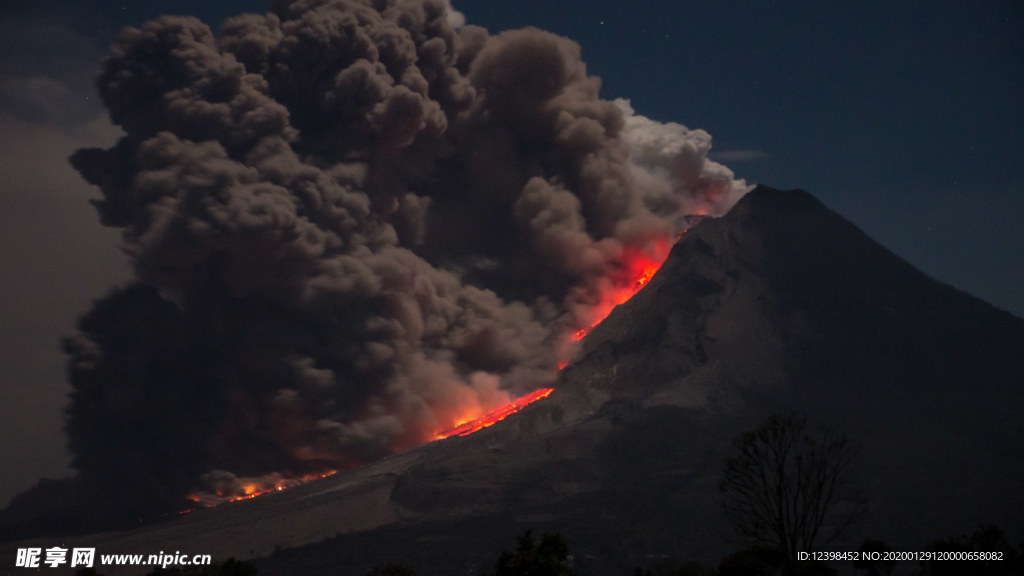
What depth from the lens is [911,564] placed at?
147 ft

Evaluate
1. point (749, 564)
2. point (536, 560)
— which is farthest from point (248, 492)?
point (749, 564)

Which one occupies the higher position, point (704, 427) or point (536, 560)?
point (704, 427)

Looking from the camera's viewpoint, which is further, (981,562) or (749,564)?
(981,562)

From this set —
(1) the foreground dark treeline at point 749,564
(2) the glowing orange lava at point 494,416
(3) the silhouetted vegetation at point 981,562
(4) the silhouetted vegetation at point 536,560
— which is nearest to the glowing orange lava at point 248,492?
(2) the glowing orange lava at point 494,416

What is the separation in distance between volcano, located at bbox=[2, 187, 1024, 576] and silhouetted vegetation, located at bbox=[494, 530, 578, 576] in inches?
925

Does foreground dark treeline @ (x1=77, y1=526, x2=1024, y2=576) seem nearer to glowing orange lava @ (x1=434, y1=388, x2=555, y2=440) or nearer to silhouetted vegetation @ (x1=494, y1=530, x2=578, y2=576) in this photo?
silhouetted vegetation @ (x1=494, y1=530, x2=578, y2=576)

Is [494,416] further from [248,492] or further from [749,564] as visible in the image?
[749,564]

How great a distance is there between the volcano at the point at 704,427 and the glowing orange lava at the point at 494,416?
180cm

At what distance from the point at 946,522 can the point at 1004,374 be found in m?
24.7

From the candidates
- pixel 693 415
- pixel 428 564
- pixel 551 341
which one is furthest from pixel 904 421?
pixel 428 564

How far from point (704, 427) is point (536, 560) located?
4159cm

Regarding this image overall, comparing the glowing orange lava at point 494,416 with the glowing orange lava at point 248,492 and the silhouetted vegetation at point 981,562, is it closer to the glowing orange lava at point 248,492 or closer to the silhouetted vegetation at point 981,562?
the glowing orange lava at point 248,492

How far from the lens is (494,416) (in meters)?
66.6

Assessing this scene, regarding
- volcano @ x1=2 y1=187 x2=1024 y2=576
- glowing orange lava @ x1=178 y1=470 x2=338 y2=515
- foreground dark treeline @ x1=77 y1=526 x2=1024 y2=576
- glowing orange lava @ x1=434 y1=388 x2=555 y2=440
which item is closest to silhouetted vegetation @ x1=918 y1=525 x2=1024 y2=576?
foreground dark treeline @ x1=77 y1=526 x2=1024 y2=576
